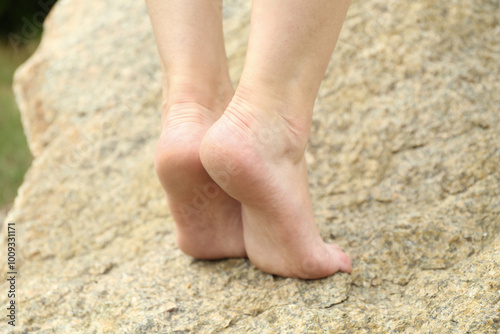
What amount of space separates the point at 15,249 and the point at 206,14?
807 millimetres

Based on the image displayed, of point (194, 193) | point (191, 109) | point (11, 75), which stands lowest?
point (11, 75)

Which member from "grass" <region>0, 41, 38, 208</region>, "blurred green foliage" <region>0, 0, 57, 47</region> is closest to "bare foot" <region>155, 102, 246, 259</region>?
"grass" <region>0, 41, 38, 208</region>

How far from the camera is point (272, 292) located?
936mm

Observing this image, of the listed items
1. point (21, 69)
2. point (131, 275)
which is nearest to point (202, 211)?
point (131, 275)

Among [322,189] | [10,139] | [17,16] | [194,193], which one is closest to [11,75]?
[10,139]

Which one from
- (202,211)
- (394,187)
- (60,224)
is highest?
(202,211)

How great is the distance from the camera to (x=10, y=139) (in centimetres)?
316

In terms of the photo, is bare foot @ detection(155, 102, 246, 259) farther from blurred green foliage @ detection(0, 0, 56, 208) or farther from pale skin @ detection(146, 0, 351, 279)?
blurred green foliage @ detection(0, 0, 56, 208)

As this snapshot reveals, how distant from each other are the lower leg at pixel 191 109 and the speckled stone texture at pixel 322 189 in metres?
0.12

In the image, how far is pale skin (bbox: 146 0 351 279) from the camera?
30.2 inches

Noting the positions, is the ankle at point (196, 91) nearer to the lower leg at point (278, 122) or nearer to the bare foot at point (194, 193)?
the bare foot at point (194, 193)

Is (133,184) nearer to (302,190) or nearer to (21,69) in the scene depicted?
(302,190)

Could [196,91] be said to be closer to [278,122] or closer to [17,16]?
[278,122]

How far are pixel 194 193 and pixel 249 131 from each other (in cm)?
18
